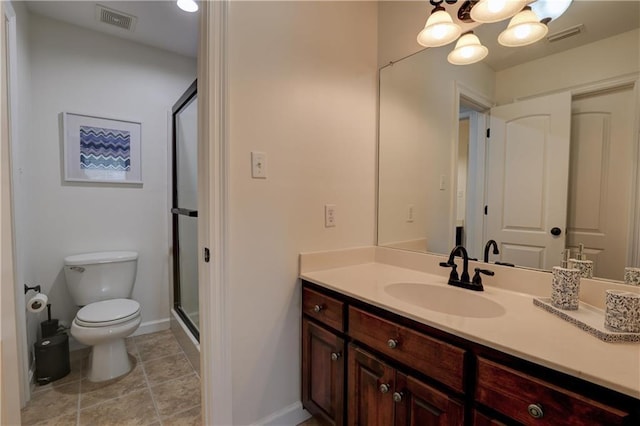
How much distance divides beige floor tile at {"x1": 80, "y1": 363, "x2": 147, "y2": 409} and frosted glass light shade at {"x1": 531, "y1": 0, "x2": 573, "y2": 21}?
2829mm

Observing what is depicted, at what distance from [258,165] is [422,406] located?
3.68ft

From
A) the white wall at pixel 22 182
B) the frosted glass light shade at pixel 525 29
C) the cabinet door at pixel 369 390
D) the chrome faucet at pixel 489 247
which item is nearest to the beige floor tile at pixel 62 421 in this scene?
A: the white wall at pixel 22 182

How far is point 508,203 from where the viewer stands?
1.32 metres

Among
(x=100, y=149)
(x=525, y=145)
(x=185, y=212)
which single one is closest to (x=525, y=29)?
(x=525, y=145)

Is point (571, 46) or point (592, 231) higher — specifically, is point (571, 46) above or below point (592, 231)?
above

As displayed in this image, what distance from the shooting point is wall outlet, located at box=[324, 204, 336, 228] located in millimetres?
1596

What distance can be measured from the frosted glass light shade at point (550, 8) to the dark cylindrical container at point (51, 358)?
3118mm

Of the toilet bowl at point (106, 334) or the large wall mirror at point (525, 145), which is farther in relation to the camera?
the toilet bowl at point (106, 334)

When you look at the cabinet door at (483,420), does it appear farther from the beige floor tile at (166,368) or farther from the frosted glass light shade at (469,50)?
the beige floor tile at (166,368)

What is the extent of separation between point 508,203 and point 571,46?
2.08ft

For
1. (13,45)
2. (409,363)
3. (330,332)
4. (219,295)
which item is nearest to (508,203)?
(409,363)

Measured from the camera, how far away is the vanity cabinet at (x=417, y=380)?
675 mm

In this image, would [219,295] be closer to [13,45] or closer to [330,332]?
[330,332]

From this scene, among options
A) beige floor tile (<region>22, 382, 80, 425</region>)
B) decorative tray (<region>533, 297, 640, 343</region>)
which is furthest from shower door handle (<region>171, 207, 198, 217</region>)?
decorative tray (<region>533, 297, 640, 343</region>)
